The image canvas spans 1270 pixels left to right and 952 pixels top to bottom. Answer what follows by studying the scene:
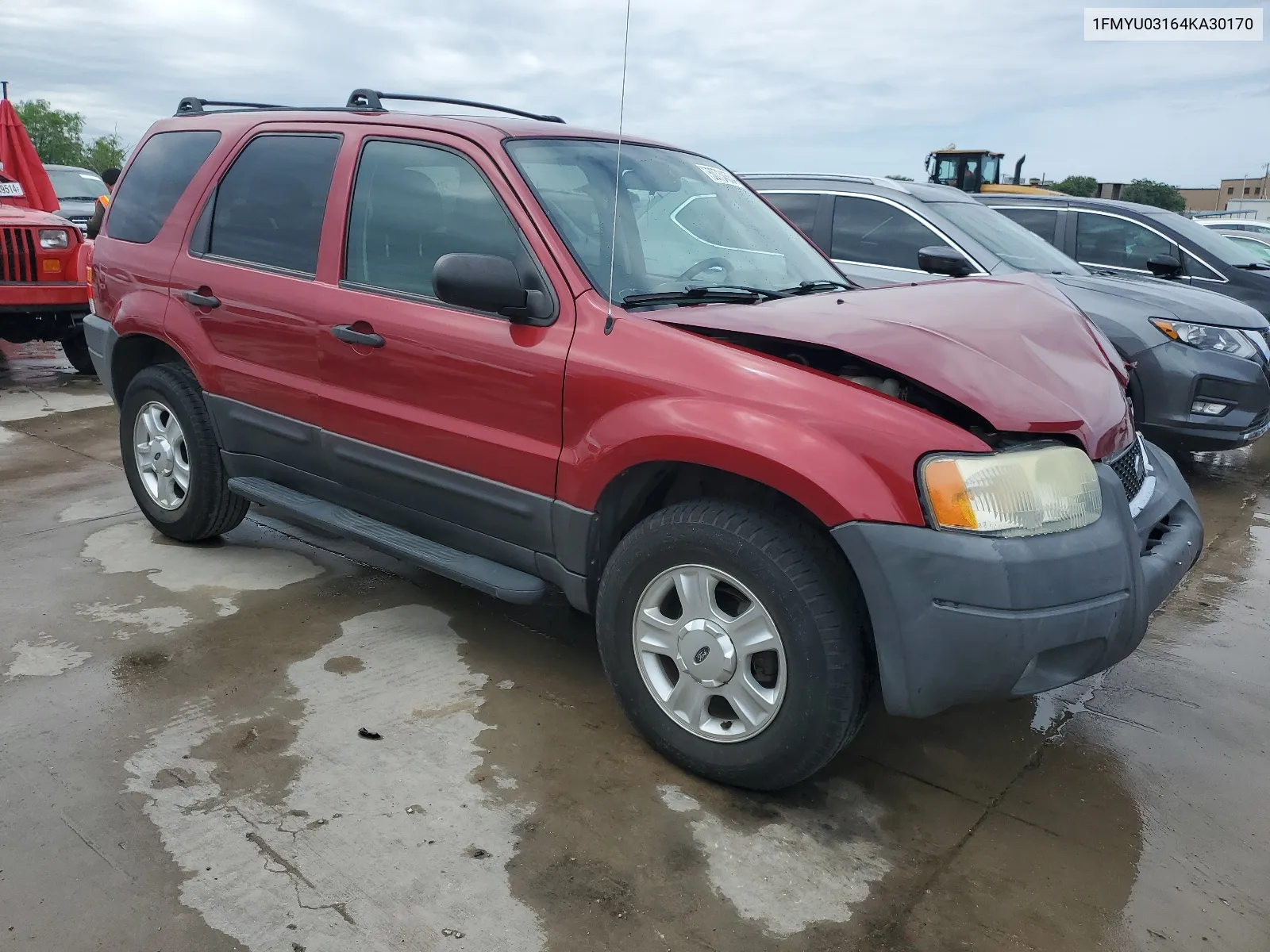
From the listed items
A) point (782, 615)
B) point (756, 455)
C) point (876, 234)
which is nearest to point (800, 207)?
point (876, 234)

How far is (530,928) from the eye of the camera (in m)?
2.23

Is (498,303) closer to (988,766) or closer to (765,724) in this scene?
(765,724)

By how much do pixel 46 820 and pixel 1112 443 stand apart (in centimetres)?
294

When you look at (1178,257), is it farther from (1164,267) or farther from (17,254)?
(17,254)

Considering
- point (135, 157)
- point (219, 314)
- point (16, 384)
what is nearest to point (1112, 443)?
point (219, 314)

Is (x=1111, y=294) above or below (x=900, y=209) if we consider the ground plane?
below

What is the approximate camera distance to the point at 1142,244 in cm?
768

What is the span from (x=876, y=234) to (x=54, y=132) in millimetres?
82225

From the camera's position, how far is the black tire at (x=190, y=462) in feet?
13.7

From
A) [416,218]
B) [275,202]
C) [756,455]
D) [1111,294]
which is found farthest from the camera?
[1111,294]

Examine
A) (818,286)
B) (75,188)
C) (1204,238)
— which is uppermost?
(75,188)

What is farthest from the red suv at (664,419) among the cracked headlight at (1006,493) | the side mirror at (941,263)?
the side mirror at (941,263)

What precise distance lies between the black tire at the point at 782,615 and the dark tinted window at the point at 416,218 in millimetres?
1042

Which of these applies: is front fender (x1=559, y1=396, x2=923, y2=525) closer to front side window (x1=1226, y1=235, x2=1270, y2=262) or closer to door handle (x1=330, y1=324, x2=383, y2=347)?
door handle (x1=330, y1=324, x2=383, y2=347)
